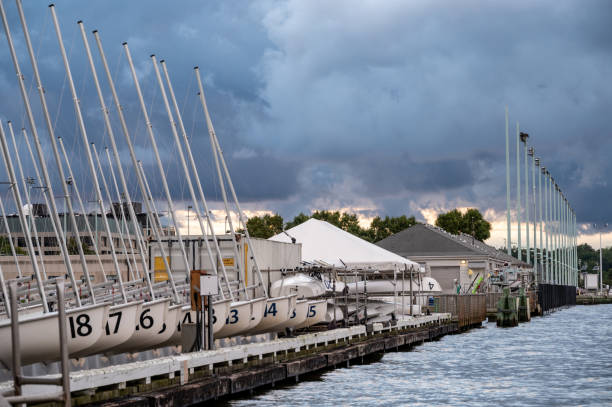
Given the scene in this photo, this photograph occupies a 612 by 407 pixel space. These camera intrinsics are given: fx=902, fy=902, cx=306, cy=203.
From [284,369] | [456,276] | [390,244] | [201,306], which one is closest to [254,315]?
[284,369]

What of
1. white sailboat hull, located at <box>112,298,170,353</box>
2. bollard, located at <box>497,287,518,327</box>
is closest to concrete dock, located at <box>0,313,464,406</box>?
white sailboat hull, located at <box>112,298,170,353</box>

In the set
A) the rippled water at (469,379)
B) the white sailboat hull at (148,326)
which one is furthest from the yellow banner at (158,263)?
the white sailboat hull at (148,326)

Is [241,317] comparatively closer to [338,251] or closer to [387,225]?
[338,251]

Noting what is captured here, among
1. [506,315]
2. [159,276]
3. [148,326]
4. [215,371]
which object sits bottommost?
A: [506,315]

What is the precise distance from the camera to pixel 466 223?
578ft

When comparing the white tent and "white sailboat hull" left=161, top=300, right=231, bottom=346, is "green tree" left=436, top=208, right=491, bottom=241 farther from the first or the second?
"white sailboat hull" left=161, top=300, right=231, bottom=346

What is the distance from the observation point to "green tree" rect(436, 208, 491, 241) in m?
175

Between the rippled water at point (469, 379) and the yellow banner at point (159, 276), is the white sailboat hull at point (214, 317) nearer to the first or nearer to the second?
the rippled water at point (469, 379)

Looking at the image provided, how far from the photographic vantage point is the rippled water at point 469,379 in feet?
83.7

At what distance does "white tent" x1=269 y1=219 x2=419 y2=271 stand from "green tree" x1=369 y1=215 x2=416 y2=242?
127 meters

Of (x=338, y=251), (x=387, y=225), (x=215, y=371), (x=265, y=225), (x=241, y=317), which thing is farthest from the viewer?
(x=387, y=225)

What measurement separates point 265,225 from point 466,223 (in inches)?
1629

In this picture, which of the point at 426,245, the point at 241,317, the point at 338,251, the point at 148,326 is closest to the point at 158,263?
the point at 241,317

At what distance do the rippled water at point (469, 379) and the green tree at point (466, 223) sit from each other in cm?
12669
